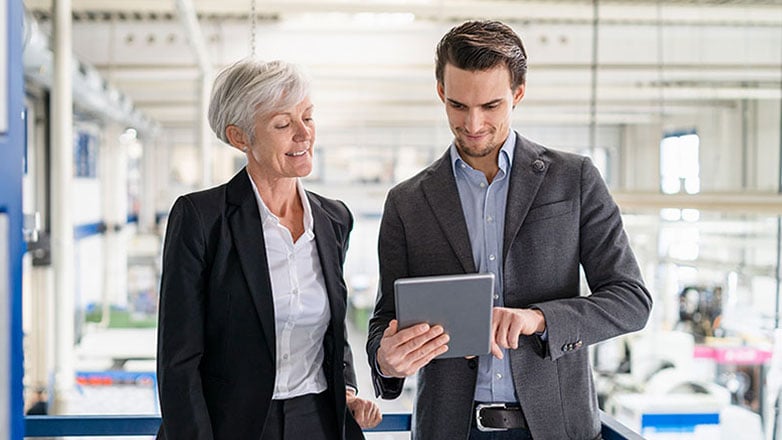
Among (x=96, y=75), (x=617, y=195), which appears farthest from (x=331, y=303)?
(x=96, y=75)

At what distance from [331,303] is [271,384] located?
210 millimetres

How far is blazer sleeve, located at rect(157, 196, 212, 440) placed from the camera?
1.63m

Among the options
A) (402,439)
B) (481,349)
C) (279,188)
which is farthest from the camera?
(402,439)

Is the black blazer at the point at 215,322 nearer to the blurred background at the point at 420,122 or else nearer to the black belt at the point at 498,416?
the black belt at the point at 498,416

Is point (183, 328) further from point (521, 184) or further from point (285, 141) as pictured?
point (521, 184)

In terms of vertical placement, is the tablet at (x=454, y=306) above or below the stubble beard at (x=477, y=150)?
below

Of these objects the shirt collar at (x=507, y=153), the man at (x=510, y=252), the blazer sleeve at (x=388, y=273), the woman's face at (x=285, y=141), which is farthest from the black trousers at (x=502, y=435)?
the woman's face at (x=285, y=141)

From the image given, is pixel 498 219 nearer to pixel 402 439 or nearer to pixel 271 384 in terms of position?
pixel 271 384

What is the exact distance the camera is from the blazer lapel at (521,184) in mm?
1698

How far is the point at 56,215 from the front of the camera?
4.87m

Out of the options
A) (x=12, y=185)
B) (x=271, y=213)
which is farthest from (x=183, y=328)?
(x=12, y=185)

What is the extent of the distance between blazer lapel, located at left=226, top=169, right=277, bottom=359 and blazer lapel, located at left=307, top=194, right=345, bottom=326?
0.13 metres

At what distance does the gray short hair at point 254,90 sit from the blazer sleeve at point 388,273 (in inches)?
12.4

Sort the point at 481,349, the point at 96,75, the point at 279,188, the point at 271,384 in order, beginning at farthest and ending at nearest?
the point at 96,75, the point at 279,188, the point at 271,384, the point at 481,349
